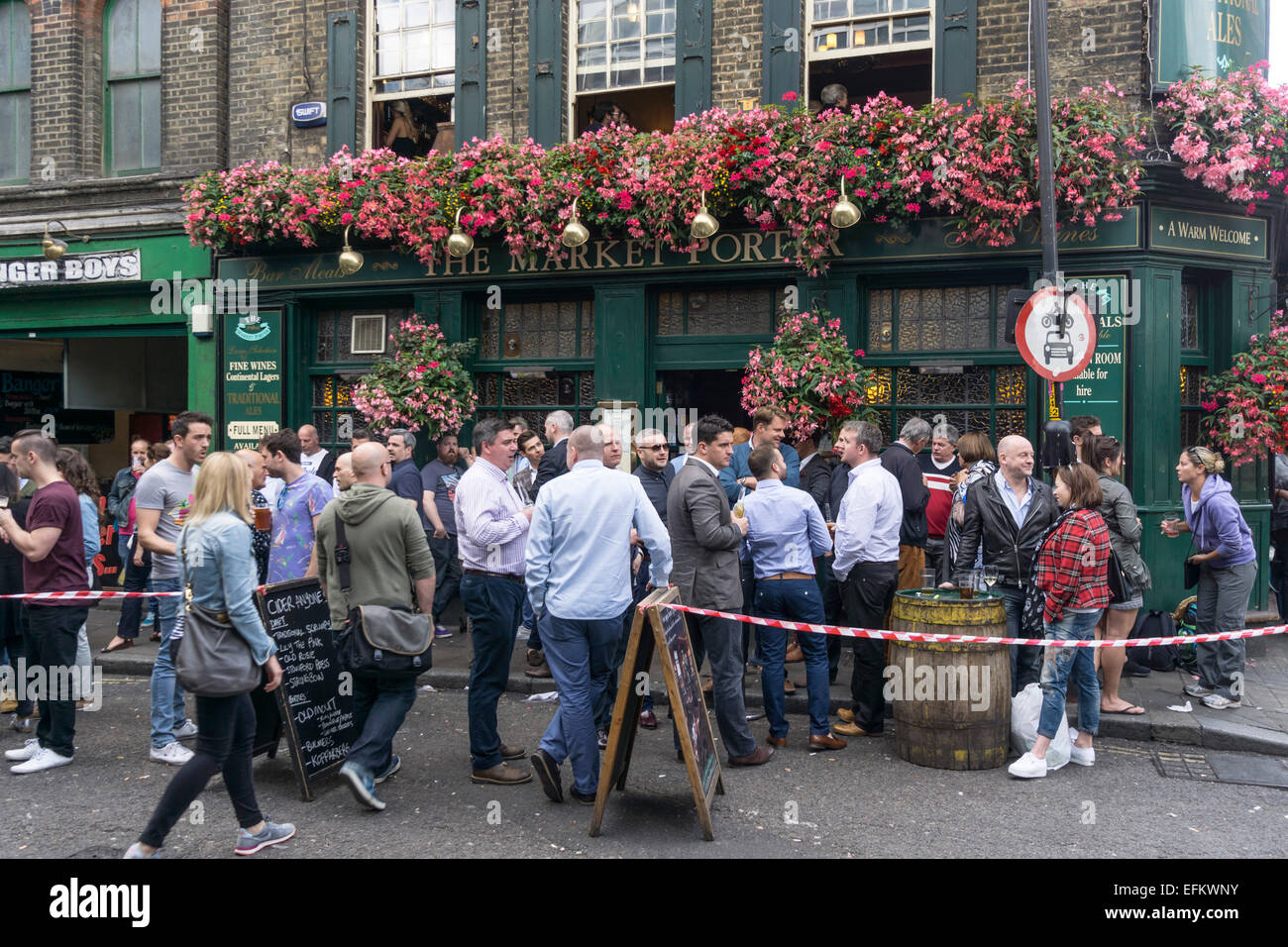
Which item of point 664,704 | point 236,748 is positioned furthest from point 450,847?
point 664,704

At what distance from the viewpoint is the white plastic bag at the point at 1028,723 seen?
20.2 ft

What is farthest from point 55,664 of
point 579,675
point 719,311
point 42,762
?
point 719,311

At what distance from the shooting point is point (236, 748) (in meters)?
4.67

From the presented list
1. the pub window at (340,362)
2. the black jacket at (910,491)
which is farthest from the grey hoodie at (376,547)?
the pub window at (340,362)

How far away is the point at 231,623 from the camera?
15.3 ft

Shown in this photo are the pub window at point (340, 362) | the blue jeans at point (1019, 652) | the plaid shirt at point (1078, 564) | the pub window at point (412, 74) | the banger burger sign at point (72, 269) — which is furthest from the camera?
the banger burger sign at point (72, 269)

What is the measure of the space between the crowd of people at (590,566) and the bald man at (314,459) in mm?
891

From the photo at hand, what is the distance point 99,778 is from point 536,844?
114 inches

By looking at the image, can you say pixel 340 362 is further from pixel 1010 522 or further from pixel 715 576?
pixel 1010 522

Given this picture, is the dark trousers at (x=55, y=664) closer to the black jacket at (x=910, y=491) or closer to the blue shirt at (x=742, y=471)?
the blue shirt at (x=742, y=471)

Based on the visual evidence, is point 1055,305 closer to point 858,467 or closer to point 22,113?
point 858,467

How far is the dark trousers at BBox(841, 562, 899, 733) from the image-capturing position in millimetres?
6855

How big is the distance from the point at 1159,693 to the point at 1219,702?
1.48 feet

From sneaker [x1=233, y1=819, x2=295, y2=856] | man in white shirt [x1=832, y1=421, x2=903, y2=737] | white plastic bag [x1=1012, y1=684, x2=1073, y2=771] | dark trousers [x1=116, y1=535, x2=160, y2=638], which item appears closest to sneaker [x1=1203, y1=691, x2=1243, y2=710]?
white plastic bag [x1=1012, y1=684, x2=1073, y2=771]
